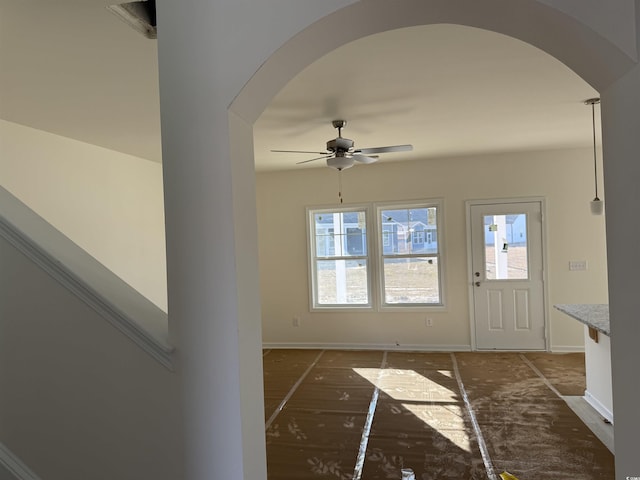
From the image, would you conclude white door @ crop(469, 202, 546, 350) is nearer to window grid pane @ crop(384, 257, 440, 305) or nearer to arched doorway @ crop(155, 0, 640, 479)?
window grid pane @ crop(384, 257, 440, 305)

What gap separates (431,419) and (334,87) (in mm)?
2801

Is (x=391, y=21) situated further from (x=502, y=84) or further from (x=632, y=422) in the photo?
(x=502, y=84)

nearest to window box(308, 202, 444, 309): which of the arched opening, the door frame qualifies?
the door frame

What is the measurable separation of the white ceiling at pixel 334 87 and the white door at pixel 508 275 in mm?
1259

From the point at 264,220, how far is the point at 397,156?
7.18 ft

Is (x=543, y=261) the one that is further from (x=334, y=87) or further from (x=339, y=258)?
(x=334, y=87)

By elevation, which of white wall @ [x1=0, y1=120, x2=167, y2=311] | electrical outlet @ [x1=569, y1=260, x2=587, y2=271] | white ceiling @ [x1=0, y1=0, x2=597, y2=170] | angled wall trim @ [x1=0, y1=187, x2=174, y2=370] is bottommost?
electrical outlet @ [x1=569, y1=260, x2=587, y2=271]

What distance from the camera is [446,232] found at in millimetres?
5188

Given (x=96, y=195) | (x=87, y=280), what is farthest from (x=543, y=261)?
(x=96, y=195)

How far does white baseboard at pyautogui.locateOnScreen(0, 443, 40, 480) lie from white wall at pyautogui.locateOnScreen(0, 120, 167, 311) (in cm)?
223

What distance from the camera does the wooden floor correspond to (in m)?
2.57

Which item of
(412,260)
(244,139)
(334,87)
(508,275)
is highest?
(334,87)

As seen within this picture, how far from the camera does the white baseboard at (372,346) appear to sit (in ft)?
17.0

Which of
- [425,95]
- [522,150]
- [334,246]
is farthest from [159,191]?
[522,150]
